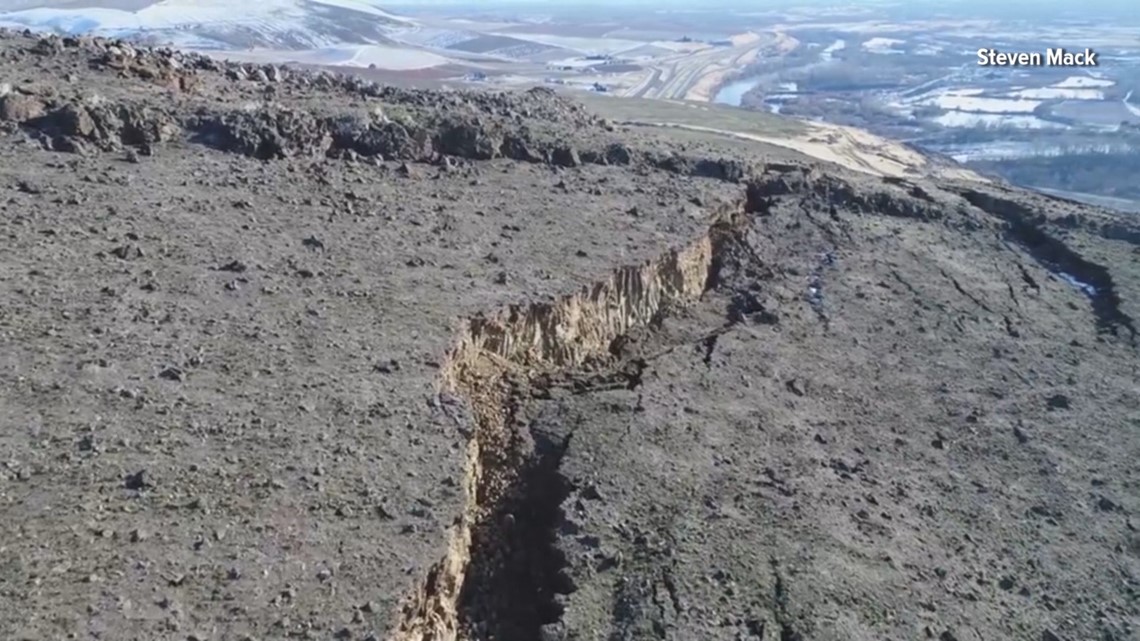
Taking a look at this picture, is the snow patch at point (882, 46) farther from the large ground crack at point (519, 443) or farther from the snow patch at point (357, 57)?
the large ground crack at point (519, 443)

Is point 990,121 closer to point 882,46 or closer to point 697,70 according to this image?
point 697,70

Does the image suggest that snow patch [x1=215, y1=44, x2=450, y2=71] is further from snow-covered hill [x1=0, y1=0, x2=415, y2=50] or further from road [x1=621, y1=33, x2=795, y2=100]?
road [x1=621, y1=33, x2=795, y2=100]

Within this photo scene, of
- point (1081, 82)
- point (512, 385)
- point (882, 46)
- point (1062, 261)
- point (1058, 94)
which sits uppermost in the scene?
point (882, 46)

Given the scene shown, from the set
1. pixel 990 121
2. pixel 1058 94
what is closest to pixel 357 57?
pixel 990 121

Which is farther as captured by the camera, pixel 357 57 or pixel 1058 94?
pixel 1058 94

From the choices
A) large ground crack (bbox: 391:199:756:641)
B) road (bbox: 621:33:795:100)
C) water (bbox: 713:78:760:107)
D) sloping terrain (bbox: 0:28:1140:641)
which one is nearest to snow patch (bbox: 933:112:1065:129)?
water (bbox: 713:78:760:107)

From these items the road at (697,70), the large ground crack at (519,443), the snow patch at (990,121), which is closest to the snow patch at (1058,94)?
the snow patch at (990,121)
